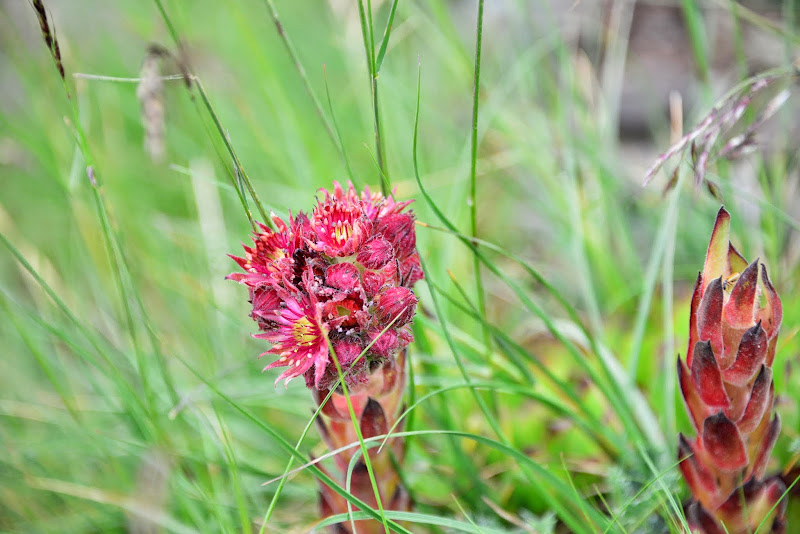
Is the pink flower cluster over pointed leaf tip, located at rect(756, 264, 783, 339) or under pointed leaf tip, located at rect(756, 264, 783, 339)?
over

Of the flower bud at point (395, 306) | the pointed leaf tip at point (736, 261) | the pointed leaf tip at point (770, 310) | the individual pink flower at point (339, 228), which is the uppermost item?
the individual pink flower at point (339, 228)

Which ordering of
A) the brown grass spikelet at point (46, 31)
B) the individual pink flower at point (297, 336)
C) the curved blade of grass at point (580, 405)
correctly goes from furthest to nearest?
1. the curved blade of grass at point (580, 405)
2. the brown grass spikelet at point (46, 31)
3. the individual pink flower at point (297, 336)

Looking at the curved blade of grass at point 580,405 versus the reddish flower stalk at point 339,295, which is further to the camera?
the curved blade of grass at point 580,405

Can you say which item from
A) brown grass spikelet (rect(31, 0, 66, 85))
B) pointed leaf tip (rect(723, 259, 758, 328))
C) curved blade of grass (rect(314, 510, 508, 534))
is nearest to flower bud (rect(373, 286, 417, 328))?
curved blade of grass (rect(314, 510, 508, 534))

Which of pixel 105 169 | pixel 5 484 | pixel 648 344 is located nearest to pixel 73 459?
pixel 5 484

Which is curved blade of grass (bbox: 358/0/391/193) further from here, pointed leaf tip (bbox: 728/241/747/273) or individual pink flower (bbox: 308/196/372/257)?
pointed leaf tip (bbox: 728/241/747/273)

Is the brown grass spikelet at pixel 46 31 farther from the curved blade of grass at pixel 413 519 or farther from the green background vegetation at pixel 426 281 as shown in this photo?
the curved blade of grass at pixel 413 519

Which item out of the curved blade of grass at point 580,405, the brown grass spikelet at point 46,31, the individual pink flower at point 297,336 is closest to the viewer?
the individual pink flower at point 297,336

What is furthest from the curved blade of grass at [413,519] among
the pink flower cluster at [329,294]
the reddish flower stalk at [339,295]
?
the pink flower cluster at [329,294]
